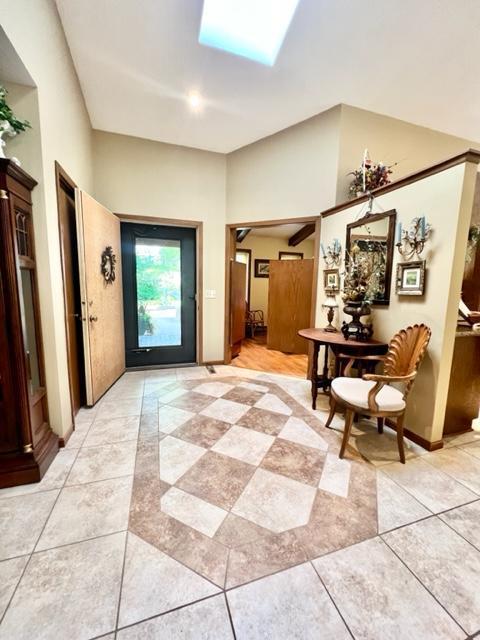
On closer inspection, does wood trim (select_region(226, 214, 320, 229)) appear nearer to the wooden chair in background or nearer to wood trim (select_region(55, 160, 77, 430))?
the wooden chair in background

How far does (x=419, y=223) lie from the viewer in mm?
2057

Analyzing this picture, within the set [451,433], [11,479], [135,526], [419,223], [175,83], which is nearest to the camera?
[135,526]

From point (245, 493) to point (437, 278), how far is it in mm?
2032

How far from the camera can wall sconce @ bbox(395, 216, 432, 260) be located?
2035mm

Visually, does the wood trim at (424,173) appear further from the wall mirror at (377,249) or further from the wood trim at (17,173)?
the wood trim at (17,173)

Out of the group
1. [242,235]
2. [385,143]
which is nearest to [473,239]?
[385,143]

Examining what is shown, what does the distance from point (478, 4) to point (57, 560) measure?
4.24 m

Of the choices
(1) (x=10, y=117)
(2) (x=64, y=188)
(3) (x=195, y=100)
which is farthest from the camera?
(3) (x=195, y=100)

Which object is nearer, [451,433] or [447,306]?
[447,306]

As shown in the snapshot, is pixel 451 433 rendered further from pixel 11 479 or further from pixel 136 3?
pixel 136 3

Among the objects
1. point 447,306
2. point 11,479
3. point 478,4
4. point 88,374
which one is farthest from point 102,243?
point 478,4

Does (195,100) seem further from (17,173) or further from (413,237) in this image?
(413,237)

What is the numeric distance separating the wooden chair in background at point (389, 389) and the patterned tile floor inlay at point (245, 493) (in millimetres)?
384

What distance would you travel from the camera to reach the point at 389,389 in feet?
6.86
